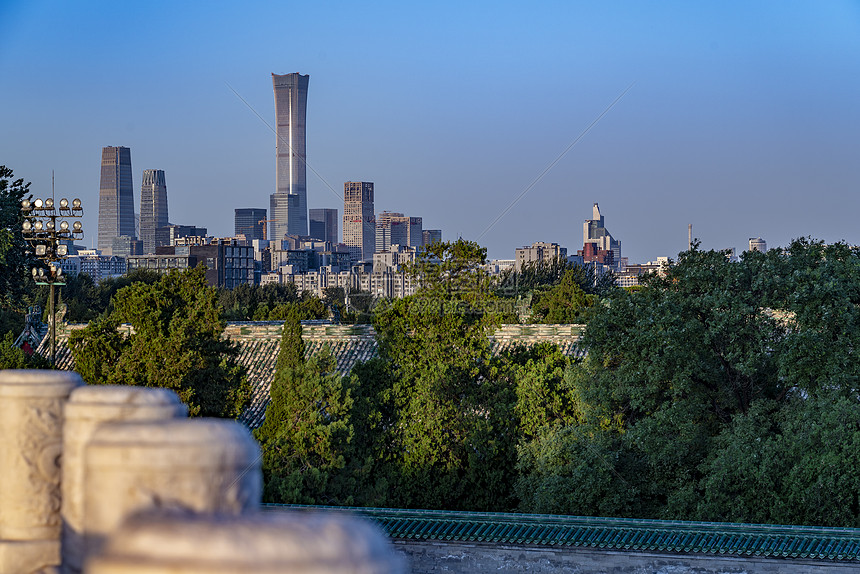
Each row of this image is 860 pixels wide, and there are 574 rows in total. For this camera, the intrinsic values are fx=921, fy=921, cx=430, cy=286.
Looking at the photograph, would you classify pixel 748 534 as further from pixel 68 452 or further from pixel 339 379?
pixel 68 452

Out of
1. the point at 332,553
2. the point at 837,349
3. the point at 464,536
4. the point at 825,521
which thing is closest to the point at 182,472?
the point at 332,553

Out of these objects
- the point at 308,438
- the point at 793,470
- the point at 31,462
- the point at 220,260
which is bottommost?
the point at 793,470

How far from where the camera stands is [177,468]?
137 cm

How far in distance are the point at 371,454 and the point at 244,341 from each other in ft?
35.0

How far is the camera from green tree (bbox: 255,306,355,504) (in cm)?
1442

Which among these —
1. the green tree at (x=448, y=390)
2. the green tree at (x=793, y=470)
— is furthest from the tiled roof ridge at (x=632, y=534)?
the green tree at (x=448, y=390)

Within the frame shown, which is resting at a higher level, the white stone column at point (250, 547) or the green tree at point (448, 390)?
the white stone column at point (250, 547)

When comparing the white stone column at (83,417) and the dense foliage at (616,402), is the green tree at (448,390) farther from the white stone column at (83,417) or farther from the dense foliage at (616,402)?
the white stone column at (83,417)

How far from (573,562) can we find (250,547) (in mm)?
10655

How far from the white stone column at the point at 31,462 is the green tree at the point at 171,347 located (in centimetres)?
1434

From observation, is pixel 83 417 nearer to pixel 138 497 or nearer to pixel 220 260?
pixel 138 497

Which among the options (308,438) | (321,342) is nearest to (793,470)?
(308,438)

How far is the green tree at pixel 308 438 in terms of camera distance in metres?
14.4

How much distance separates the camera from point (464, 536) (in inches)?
452
